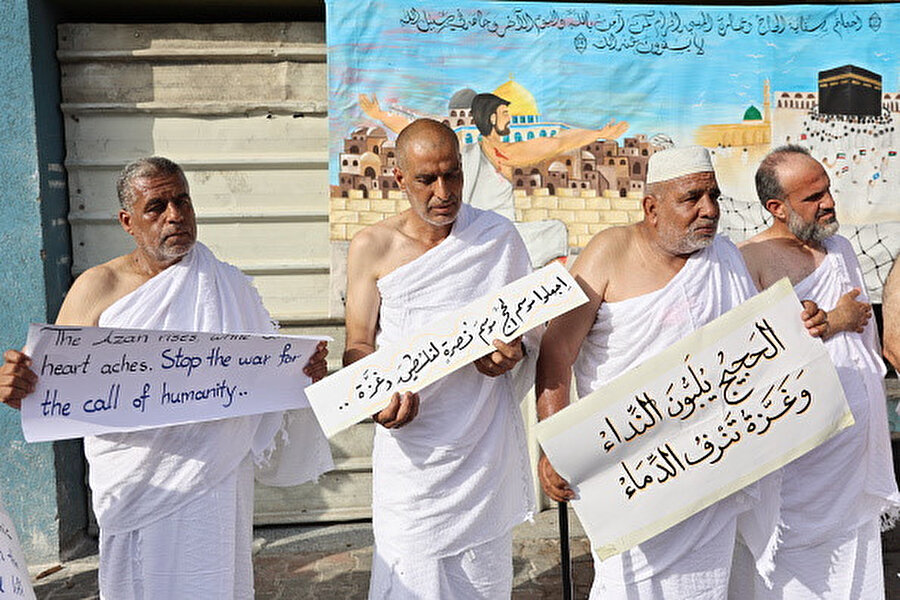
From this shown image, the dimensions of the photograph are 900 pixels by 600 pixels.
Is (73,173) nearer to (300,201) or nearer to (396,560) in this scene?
(300,201)

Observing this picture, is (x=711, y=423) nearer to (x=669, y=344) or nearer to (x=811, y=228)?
(x=669, y=344)

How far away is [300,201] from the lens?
5.25m

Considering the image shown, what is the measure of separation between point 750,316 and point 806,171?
92 centimetres

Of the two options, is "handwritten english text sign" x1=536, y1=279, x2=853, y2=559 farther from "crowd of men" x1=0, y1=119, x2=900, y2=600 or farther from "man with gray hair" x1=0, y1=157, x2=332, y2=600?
"man with gray hair" x1=0, y1=157, x2=332, y2=600

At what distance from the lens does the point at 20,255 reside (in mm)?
4684

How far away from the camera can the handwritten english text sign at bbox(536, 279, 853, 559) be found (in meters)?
2.72

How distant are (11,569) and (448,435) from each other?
1.42 m

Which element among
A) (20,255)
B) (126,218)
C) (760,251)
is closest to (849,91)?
(760,251)

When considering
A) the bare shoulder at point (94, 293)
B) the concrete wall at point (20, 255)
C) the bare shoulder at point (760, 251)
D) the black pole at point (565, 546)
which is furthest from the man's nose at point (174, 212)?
the bare shoulder at point (760, 251)

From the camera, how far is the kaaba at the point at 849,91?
4.93 meters

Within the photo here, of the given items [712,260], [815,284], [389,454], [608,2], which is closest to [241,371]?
[389,454]

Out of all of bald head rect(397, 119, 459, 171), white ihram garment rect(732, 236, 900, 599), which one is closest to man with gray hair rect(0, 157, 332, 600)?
bald head rect(397, 119, 459, 171)

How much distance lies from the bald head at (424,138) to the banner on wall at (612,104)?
172 centimetres

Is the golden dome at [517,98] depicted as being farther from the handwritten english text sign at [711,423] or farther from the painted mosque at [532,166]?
the handwritten english text sign at [711,423]
